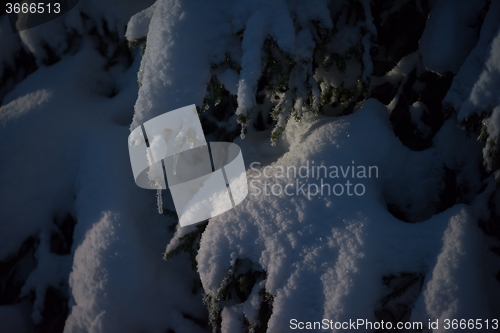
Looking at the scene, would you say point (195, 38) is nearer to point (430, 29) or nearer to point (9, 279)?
point (430, 29)

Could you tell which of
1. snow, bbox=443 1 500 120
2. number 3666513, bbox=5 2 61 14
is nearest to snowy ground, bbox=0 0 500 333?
snow, bbox=443 1 500 120

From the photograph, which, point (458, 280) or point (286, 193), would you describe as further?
point (286, 193)

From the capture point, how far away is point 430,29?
1784 millimetres

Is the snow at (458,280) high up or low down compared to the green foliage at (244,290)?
up

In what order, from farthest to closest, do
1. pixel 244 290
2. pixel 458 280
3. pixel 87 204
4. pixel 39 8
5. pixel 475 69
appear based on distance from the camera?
pixel 39 8
pixel 87 204
pixel 244 290
pixel 475 69
pixel 458 280

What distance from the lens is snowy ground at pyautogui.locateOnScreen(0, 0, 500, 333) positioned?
60.9 inches

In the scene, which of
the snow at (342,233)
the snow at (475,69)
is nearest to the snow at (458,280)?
the snow at (342,233)

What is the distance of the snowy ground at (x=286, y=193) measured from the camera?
1546 millimetres

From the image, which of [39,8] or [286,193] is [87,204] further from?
[39,8]

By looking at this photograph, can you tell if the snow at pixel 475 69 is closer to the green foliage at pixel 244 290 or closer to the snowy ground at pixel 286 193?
the snowy ground at pixel 286 193

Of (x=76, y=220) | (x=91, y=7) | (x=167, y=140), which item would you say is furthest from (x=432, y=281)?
(x=91, y=7)

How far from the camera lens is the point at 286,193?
1.79 meters

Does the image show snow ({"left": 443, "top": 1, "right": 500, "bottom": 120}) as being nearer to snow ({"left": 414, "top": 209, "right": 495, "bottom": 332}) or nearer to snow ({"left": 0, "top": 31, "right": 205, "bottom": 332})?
snow ({"left": 414, "top": 209, "right": 495, "bottom": 332})

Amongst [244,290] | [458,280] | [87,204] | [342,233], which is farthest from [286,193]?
[87,204]
